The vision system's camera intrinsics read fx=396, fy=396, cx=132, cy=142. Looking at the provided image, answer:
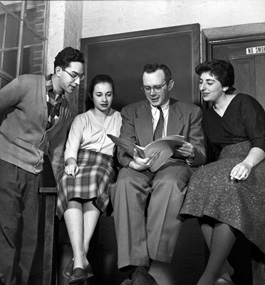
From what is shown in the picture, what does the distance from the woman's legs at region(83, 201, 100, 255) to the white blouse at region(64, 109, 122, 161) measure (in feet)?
1.21

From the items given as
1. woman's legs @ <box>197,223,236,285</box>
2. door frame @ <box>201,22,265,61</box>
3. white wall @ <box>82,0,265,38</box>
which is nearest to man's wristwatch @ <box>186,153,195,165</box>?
woman's legs @ <box>197,223,236,285</box>

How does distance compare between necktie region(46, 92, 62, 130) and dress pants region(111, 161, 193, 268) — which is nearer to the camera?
dress pants region(111, 161, 193, 268)

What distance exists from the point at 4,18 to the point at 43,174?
4.03 feet

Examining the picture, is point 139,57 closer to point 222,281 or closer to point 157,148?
point 157,148

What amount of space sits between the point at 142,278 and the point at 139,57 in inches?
83.3

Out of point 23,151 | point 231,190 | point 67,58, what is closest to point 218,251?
point 231,190

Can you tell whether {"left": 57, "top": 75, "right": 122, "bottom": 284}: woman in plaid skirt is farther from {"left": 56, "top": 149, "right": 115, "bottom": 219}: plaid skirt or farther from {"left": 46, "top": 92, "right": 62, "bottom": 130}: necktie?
{"left": 46, "top": 92, "right": 62, "bottom": 130}: necktie

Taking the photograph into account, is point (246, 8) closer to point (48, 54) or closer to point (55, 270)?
point (48, 54)

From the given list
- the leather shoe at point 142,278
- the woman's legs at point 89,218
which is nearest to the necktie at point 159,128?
the woman's legs at point 89,218

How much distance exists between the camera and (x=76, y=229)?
2.16 m

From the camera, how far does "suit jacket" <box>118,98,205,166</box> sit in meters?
2.39

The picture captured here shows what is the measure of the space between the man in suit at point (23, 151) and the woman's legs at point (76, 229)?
27cm

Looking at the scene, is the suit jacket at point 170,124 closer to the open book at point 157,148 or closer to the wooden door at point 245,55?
the open book at point 157,148

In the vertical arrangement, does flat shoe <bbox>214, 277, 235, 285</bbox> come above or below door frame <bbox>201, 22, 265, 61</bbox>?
below
